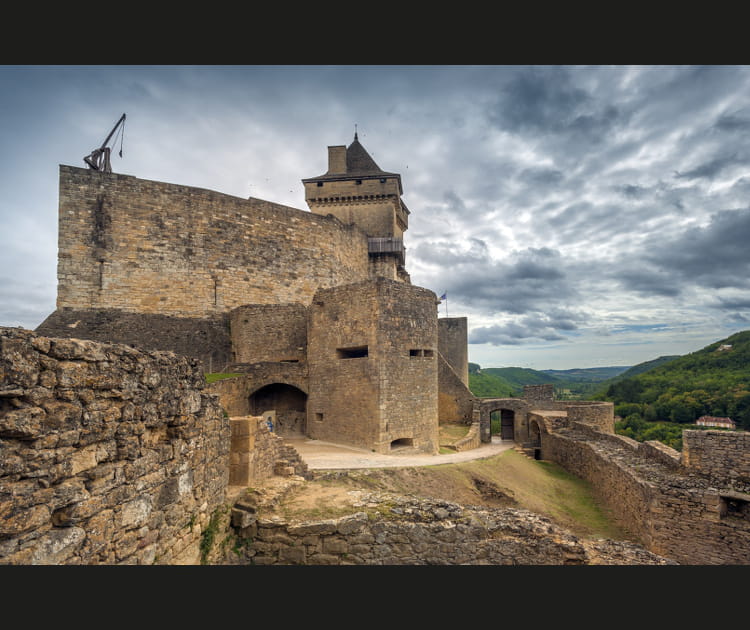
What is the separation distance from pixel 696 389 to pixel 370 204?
3119 cm

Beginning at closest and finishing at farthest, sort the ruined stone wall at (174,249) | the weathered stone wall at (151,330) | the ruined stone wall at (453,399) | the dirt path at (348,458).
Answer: the dirt path at (348,458) → the weathered stone wall at (151,330) → the ruined stone wall at (174,249) → the ruined stone wall at (453,399)

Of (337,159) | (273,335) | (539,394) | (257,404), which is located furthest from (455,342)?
(257,404)

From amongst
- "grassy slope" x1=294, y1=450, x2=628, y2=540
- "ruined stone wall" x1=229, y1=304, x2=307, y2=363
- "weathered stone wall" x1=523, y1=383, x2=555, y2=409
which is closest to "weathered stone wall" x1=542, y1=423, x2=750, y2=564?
"grassy slope" x1=294, y1=450, x2=628, y2=540

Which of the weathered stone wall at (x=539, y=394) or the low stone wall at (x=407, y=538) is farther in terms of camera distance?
the weathered stone wall at (x=539, y=394)

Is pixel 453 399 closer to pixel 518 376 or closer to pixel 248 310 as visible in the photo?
pixel 248 310

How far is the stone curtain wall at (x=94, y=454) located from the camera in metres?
2.50

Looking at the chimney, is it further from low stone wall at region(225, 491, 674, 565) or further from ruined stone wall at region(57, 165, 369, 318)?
low stone wall at region(225, 491, 674, 565)

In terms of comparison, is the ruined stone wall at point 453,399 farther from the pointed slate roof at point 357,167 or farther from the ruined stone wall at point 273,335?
the pointed slate roof at point 357,167

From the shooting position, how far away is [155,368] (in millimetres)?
3877

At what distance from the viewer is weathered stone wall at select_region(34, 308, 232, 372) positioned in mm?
14688

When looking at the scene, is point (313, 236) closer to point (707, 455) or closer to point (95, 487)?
point (707, 455)

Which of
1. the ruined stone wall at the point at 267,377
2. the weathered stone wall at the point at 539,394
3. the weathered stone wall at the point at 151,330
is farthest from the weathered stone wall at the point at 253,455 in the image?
the weathered stone wall at the point at 539,394

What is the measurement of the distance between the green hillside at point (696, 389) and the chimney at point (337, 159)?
2988 cm

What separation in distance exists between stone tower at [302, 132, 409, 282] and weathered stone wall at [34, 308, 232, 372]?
1148 centimetres
